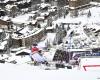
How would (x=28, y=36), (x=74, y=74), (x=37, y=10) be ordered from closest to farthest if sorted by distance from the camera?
(x=74, y=74)
(x=28, y=36)
(x=37, y=10)

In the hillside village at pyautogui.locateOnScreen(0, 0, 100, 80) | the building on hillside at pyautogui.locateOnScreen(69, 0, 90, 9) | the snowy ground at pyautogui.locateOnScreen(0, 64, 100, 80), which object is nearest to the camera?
the snowy ground at pyautogui.locateOnScreen(0, 64, 100, 80)

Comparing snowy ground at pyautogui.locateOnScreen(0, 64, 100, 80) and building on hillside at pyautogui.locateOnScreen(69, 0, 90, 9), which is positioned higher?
snowy ground at pyautogui.locateOnScreen(0, 64, 100, 80)

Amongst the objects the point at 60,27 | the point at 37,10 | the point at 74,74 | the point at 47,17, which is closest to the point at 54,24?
the point at 60,27

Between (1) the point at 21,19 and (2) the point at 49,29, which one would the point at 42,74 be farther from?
(1) the point at 21,19

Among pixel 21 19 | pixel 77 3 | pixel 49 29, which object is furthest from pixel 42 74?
pixel 21 19

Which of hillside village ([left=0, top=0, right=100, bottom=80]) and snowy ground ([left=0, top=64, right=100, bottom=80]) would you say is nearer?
snowy ground ([left=0, top=64, right=100, bottom=80])

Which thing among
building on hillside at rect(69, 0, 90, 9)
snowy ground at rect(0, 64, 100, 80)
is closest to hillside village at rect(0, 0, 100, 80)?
building on hillside at rect(69, 0, 90, 9)

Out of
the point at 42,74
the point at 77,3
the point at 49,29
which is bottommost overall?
the point at 49,29

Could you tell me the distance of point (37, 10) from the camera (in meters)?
27.7

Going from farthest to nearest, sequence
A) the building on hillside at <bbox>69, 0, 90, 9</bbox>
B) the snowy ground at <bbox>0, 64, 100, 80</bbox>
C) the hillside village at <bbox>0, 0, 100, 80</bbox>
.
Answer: the building on hillside at <bbox>69, 0, 90, 9</bbox>, the hillside village at <bbox>0, 0, 100, 80</bbox>, the snowy ground at <bbox>0, 64, 100, 80</bbox>

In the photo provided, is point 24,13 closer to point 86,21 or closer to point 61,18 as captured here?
point 61,18

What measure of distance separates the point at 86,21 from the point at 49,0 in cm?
770

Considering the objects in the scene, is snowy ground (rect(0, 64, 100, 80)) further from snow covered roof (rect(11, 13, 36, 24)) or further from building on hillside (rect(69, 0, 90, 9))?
building on hillside (rect(69, 0, 90, 9))

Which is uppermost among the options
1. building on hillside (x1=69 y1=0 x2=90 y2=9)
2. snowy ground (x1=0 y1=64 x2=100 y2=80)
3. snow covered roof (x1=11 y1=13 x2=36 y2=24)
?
snowy ground (x1=0 y1=64 x2=100 y2=80)
